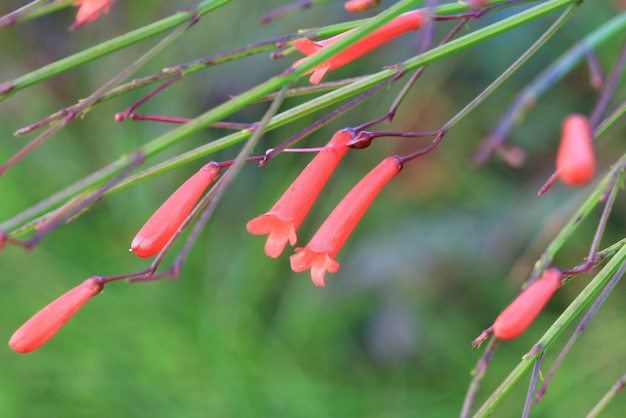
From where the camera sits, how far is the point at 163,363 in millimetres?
2109

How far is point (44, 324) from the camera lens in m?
0.74

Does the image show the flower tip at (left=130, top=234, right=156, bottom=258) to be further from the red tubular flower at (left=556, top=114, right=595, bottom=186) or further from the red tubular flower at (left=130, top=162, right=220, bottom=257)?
the red tubular flower at (left=556, top=114, right=595, bottom=186)

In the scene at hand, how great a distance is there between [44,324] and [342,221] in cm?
32

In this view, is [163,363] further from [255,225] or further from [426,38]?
[426,38]

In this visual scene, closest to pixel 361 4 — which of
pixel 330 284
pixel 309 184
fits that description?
pixel 309 184

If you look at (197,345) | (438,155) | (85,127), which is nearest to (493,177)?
(438,155)

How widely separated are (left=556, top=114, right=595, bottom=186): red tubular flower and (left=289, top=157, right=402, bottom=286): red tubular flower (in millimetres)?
339

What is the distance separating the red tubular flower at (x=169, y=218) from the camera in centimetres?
75

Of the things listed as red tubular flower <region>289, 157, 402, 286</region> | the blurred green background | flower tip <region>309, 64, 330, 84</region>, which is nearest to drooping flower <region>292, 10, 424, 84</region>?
flower tip <region>309, 64, 330, 84</region>

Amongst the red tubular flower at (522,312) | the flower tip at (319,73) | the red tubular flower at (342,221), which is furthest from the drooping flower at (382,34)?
the red tubular flower at (522,312)

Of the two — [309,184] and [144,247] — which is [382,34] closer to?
[309,184]

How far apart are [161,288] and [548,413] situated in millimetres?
1102

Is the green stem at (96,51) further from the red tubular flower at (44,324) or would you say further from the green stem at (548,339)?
the green stem at (548,339)

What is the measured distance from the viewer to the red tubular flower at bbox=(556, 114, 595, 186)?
467 mm
